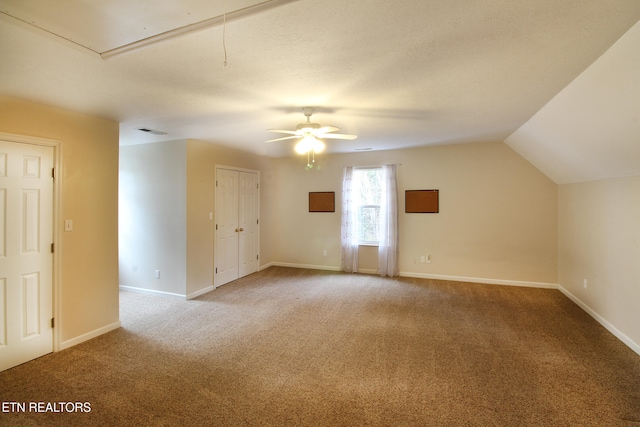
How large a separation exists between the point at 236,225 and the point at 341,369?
354 cm

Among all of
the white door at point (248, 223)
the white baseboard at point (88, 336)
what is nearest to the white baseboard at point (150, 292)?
the white baseboard at point (88, 336)

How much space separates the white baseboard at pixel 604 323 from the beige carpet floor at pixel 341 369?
67 mm

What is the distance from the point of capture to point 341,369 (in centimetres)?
254

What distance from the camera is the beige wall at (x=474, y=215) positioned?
4844 mm

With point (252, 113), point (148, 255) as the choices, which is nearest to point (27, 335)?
point (148, 255)

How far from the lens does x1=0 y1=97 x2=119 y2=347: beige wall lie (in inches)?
113

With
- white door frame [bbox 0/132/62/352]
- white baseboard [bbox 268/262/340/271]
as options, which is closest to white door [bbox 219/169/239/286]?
white baseboard [bbox 268/262/340/271]

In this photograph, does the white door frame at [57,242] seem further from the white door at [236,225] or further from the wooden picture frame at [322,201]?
the wooden picture frame at [322,201]

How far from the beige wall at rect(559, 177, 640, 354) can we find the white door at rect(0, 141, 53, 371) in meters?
5.76

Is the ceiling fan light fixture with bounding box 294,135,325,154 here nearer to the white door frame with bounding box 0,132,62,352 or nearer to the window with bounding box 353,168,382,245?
the white door frame with bounding box 0,132,62,352

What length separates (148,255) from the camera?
459 cm

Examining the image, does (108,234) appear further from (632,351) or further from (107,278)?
(632,351)

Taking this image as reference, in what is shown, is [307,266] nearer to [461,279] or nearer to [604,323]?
[461,279]

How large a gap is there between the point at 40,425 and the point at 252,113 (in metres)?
3.01
